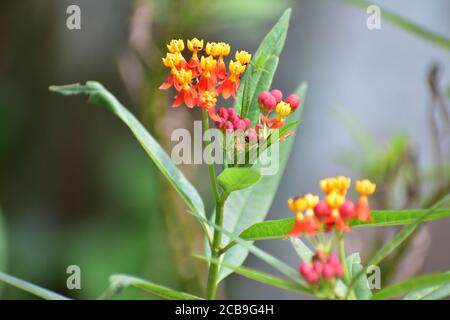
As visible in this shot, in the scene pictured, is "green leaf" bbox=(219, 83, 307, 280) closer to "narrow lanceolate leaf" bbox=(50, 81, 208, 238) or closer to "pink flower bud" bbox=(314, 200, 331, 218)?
"narrow lanceolate leaf" bbox=(50, 81, 208, 238)

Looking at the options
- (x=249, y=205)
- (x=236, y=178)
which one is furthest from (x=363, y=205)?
(x=249, y=205)

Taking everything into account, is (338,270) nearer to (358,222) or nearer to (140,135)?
(358,222)

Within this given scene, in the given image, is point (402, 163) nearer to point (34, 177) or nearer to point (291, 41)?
point (291, 41)

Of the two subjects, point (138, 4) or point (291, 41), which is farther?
point (291, 41)

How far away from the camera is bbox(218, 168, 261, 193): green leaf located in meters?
0.64

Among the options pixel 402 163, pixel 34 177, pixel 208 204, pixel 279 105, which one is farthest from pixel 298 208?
pixel 34 177

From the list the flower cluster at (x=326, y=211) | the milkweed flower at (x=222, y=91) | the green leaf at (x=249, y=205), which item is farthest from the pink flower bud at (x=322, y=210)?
the green leaf at (x=249, y=205)

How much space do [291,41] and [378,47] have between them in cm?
24

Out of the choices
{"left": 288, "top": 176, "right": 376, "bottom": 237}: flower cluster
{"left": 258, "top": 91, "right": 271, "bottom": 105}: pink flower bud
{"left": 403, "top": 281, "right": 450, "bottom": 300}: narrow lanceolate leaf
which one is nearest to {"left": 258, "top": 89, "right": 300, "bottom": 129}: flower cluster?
{"left": 258, "top": 91, "right": 271, "bottom": 105}: pink flower bud

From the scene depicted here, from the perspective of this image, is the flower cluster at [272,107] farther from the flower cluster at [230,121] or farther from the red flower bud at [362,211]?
the red flower bud at [362,211]

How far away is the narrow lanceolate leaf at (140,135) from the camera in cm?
70

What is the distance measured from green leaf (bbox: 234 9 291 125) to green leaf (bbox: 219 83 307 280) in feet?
0.37
